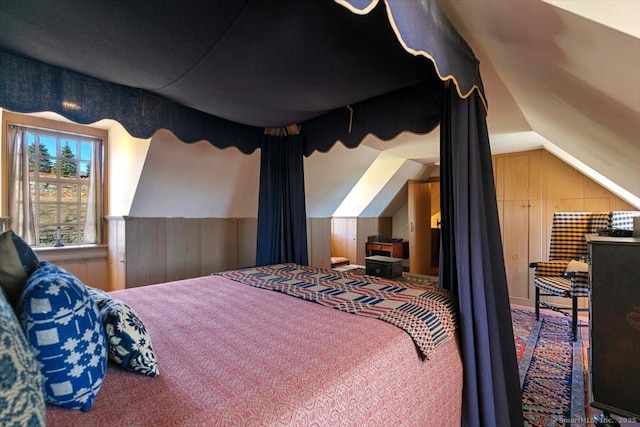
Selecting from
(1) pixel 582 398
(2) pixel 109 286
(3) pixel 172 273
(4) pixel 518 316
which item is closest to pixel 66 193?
(2) pixel 109 286

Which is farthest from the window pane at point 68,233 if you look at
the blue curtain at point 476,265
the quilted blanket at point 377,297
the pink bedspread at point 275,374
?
the blue curtain at point 476,265

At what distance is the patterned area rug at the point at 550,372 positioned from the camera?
178 centimetres

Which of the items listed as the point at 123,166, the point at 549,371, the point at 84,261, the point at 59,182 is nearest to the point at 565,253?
the point at 549,371

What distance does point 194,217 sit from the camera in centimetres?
327

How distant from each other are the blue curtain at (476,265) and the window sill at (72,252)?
3.23 m

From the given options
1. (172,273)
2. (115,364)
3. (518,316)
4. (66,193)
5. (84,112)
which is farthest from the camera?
(518,316)

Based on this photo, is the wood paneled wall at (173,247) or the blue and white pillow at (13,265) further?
the wood paneled wall at (173,247)

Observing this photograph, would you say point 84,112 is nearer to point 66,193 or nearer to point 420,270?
A: point 66,193

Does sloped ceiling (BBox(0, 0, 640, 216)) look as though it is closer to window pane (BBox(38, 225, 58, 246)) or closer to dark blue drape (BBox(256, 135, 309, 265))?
dark blue drape (BBox(256, 135, 309, 265))

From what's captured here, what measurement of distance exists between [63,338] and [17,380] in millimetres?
204

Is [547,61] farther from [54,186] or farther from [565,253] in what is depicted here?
[54,186]

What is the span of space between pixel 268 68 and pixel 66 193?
8.70ft

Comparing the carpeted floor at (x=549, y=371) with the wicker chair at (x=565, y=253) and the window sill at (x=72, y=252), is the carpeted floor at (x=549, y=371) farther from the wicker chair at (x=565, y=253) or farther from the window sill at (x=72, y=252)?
the window sill at (x=72, y=252)

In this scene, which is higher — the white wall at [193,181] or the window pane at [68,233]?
the white wall at [193,181]
